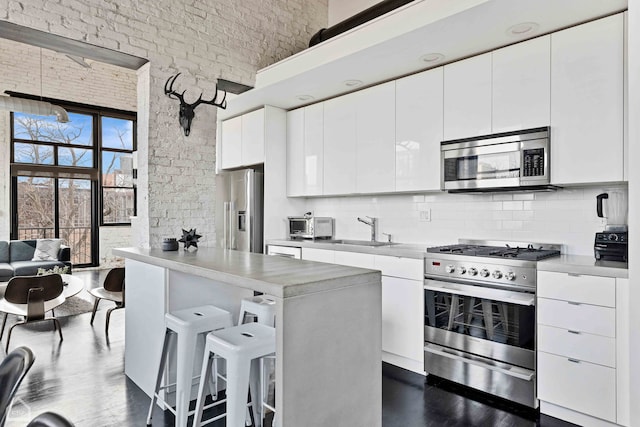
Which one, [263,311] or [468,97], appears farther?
[468,97]

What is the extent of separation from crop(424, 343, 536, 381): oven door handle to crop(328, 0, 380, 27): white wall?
11.9 feet

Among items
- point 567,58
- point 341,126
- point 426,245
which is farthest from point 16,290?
point 567,58

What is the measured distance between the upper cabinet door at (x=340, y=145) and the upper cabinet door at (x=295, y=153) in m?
0.40

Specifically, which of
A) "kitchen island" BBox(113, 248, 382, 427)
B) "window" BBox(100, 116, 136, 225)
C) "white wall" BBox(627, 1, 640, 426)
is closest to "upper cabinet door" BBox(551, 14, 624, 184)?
"white wall" BBox(627, 1, 640, 426)

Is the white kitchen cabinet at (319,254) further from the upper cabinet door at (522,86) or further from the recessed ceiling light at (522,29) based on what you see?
the recessed ceiling light at (522,29)

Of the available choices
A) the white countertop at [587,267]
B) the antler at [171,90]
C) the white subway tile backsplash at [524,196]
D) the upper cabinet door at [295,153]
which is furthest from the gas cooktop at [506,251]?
the antler at [171,90]

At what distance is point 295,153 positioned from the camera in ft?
15.3

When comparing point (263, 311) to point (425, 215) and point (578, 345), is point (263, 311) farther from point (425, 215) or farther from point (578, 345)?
point (425, 215)

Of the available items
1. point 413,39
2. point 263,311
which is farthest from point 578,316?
point 413,39

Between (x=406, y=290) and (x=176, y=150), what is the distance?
2447mm

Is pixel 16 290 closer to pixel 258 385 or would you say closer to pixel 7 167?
pixel 258 385

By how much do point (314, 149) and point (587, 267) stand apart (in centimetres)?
287

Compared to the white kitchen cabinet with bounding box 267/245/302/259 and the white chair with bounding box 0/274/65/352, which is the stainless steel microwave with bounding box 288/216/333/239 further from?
the white chair with bounding box 0/274/65/352

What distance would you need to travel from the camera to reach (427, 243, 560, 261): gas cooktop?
2639mm
